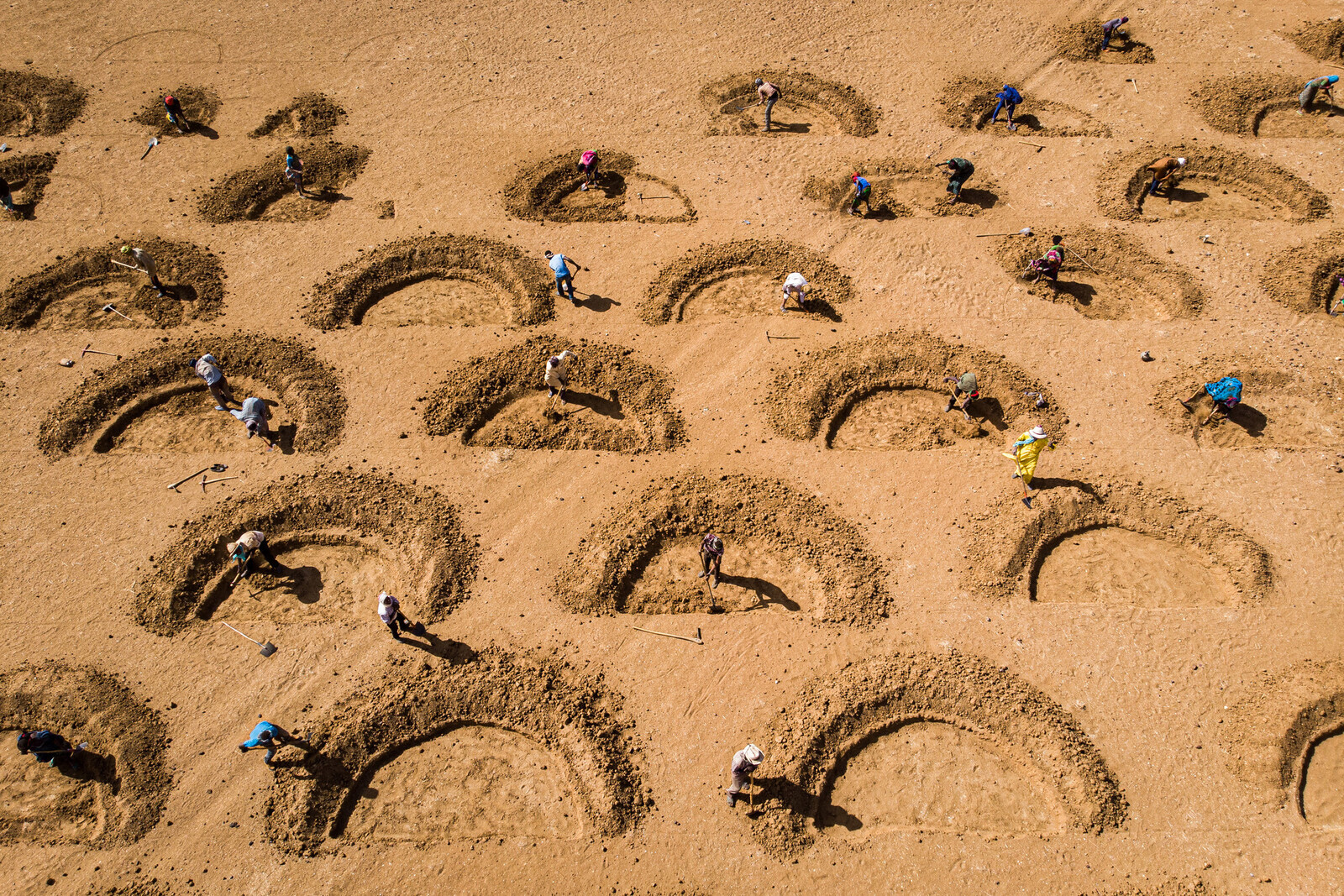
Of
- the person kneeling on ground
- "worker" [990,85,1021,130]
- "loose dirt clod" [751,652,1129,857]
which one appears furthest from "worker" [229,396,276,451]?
"worker" [990,85,1021,130]

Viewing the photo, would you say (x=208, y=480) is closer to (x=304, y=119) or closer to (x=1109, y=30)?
(x=304, y=119)

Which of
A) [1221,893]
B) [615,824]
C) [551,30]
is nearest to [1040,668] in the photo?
[1221,893]

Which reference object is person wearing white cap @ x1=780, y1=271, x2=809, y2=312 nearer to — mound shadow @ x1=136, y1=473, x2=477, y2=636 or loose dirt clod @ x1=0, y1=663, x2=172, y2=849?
mound shadow @ x1=136, y1=473, x2=477, y2=636

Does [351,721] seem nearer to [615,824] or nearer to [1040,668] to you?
[615,824]

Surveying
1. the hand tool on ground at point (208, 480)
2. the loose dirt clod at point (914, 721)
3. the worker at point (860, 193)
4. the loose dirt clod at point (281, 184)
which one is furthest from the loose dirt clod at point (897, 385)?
the loose dirt clod at point (281, 184)

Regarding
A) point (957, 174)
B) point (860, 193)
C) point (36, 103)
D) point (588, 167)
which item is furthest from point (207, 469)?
point (957, 174)

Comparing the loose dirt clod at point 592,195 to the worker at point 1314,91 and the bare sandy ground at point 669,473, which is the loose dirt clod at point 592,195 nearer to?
the bare sandy ground at point 669,473
